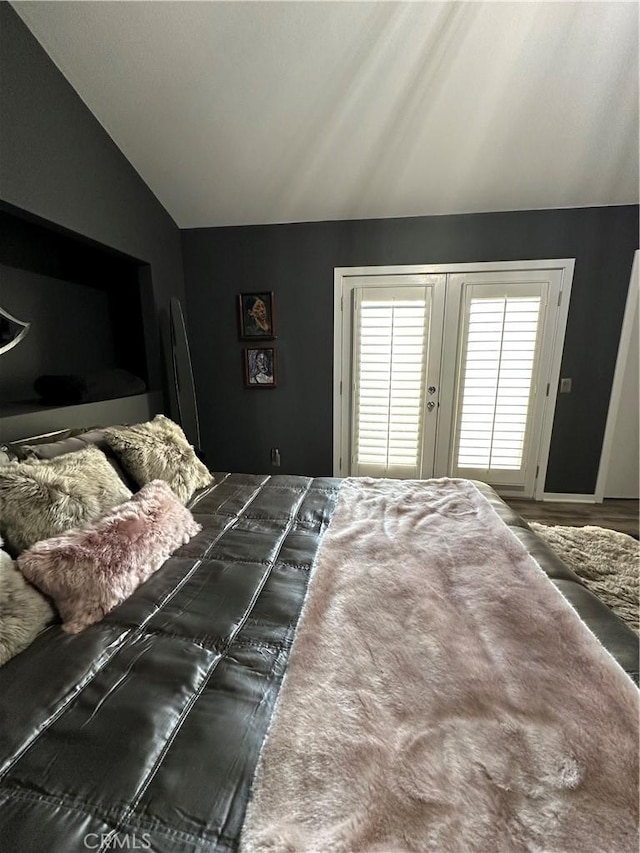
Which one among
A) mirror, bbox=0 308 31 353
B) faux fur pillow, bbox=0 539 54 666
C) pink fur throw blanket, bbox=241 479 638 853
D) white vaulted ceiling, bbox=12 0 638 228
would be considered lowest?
pink fur throw blanket, bbox=241 479 638 853

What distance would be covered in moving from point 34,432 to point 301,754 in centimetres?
191

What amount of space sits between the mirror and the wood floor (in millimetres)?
3499

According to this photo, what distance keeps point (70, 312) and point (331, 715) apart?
103 inches

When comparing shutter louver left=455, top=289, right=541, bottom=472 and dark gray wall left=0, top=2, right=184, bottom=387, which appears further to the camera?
shutter louver left=455, top=289, right=541, bottom=472

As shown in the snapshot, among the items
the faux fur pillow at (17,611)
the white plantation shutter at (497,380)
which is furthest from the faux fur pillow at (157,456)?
the white plantation shutter at (497,380)

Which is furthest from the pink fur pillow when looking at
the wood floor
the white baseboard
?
the white baseboard

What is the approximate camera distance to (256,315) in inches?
124

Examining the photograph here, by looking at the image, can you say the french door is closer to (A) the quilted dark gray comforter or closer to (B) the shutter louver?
(B) the shutter louver

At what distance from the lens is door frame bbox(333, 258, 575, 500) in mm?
2807

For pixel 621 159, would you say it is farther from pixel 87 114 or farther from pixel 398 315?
pixel 87 114

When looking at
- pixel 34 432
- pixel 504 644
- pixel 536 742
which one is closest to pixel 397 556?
pixel 504 644

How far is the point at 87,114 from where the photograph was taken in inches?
80.6

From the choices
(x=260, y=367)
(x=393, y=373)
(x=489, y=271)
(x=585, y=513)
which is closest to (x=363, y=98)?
(x=489, y=271)

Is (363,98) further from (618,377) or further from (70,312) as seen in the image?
(618,377)
